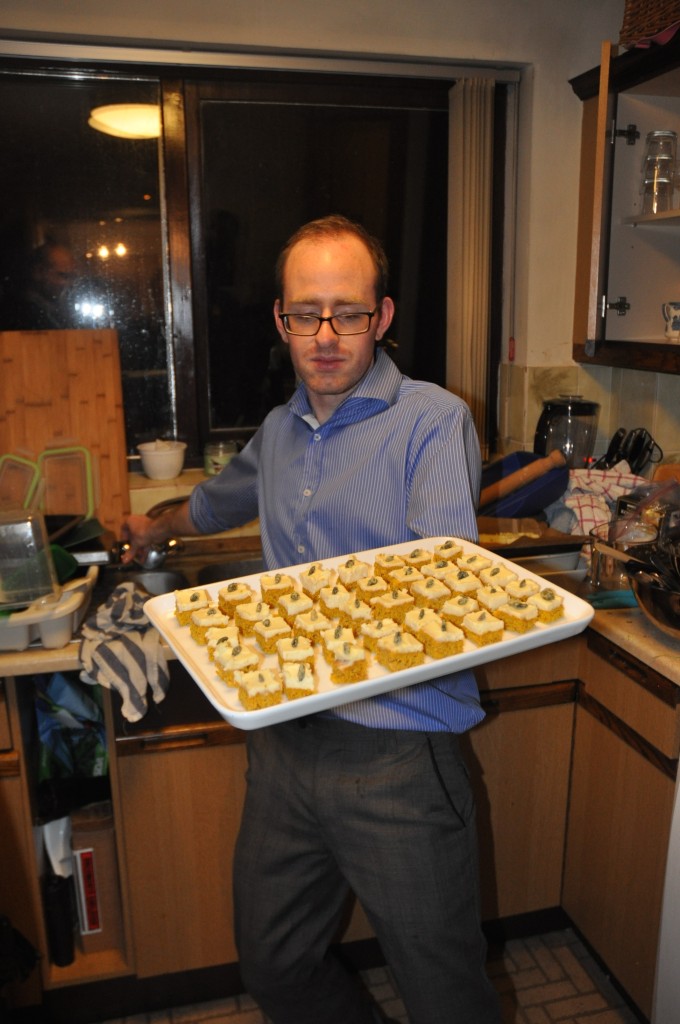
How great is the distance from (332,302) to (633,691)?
37.0 inches

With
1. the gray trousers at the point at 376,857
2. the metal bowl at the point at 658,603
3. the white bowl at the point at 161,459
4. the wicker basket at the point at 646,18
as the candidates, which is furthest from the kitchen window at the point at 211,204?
the gray trousers at the point at 376,857

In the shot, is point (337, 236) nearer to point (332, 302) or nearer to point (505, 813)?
point (332, 302)

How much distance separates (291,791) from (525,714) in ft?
2.12

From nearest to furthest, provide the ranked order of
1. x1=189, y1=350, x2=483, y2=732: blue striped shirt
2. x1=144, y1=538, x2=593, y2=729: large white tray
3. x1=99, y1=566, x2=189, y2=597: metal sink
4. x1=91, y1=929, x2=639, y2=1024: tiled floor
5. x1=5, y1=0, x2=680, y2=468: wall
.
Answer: x1=144, y1=538, x2=593, y2=729: large white tray, x1=189, y1=350, x2=483, y2=732: blue striped shirt, x1=91, y1=929, x2=639, y2=1024: tiled floor, x1=99, y1=566, x2=189, y2=597: metal sink, x1=5, y1=0, x2=680, y2=468: wall

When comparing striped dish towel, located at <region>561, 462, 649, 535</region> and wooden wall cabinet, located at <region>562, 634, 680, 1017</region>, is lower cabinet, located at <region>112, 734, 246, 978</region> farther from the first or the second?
striped dish towel, located at <region>561, 462, 649, 535</region>

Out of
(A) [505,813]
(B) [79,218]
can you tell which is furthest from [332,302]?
(B) [79,218]

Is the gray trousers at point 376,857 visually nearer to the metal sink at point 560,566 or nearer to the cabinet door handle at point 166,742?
the cabinet door handle at point 166,742

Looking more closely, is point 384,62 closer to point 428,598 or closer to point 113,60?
point 113,60

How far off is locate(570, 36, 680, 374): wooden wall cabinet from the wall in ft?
0.75

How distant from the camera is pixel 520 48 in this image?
2.44 meters

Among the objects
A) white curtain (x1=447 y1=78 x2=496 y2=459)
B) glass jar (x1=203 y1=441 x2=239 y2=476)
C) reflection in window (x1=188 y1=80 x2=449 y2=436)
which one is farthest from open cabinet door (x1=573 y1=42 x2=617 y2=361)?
glass jar (x1=203 y1=441 x2=239 y2=476)

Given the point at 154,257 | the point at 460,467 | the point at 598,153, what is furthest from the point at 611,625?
the point at 154,257

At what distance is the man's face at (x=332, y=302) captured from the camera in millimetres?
1365

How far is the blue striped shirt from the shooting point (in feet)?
4.22
